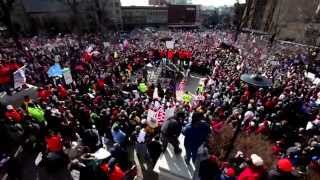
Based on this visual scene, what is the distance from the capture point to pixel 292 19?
42312 millimetres

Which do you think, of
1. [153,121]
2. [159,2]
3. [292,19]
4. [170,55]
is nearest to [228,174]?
[153,121]

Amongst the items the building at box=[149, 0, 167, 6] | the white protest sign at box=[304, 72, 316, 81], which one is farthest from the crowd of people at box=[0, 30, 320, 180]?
the building at box=[149, 0, 167, 6]

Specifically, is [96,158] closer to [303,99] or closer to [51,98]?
[51,98]

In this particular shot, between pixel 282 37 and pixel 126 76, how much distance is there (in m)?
33.6

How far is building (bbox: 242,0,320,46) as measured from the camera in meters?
36.4

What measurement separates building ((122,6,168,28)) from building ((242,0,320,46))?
23.7 meters

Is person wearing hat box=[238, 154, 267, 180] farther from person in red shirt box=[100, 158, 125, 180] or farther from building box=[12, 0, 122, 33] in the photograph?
building box=[12, 0, 122, 33]

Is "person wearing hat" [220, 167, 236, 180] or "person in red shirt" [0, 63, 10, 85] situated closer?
"person wearing hat" [220, 167, 236, 180]

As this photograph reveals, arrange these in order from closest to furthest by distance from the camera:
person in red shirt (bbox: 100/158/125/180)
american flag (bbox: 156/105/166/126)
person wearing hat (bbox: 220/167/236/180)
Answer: person in red shirt (bbox: 100/158/125/180), person wearing hat (bbox: 220/167/236/180), american flag (bbox: 156/105/166/126)

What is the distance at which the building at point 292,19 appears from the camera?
36406mm

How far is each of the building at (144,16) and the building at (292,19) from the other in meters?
23.7

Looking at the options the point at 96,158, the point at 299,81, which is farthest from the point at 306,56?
the point at 96,158

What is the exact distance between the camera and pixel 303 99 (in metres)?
12.2

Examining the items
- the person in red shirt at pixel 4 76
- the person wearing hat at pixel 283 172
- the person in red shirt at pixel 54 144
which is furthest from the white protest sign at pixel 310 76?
the person in red shirt at pixel 4 76
